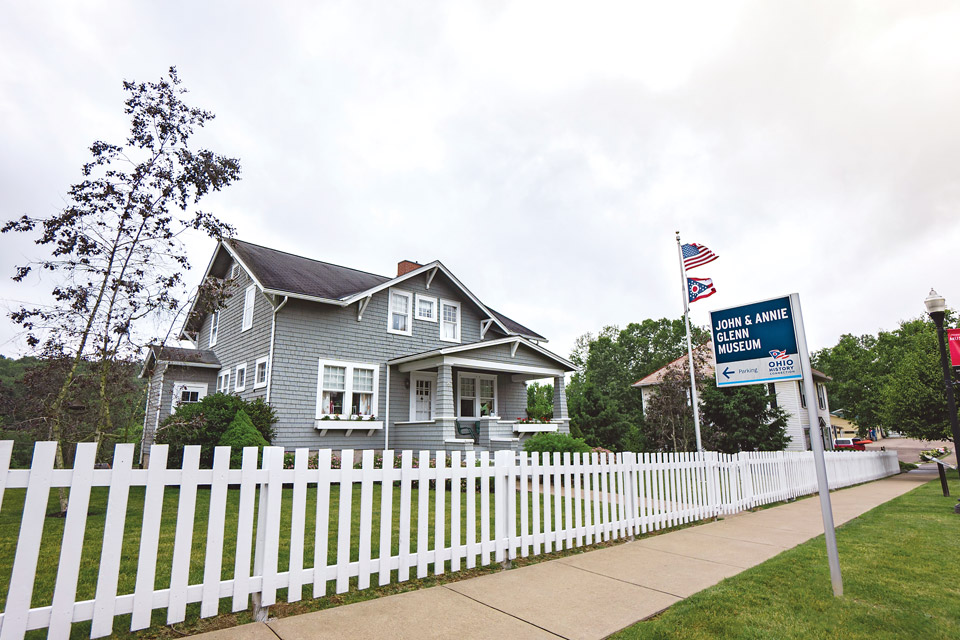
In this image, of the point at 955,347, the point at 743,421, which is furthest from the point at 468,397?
the point at 955,347

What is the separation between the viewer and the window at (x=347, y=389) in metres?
14.8

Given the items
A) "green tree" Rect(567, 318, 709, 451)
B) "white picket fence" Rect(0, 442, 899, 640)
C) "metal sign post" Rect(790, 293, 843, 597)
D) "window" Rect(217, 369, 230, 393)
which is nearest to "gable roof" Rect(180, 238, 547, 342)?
"window" Rect(217, 369, 230, 393)

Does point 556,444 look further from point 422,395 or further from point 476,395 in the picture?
point 422,395

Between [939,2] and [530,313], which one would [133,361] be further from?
[530,313]

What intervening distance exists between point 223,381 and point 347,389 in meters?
5.58

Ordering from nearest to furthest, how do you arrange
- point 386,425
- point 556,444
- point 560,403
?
point 556,444
point 386,425
point 560,403

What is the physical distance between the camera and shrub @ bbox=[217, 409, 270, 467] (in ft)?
36.5

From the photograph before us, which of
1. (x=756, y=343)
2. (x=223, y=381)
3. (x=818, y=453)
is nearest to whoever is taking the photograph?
(x=818, y=453)

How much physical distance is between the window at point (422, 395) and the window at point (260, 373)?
4689mm

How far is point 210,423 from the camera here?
11.8m

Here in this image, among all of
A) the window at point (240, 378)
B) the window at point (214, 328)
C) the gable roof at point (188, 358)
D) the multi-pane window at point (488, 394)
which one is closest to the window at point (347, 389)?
the window at point (240, 378)

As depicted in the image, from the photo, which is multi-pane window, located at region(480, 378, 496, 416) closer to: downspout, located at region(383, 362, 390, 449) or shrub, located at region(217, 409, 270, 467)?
downspout, located at region(383, 362, 390, 449)

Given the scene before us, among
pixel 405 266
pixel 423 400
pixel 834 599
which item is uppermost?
pixel 405 266

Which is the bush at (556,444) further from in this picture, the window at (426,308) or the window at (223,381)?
the window at (223,381)
